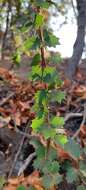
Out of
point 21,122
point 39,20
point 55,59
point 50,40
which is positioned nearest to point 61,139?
point 55,59

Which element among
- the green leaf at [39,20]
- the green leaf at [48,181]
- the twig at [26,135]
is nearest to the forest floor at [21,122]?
the twig at [26,135]

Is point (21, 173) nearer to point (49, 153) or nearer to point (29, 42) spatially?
point (49, 153)

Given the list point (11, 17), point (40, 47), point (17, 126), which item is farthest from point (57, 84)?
point (11, 17)

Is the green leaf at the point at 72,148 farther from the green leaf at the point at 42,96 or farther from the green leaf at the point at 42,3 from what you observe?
the green leaf at the point at 42,3

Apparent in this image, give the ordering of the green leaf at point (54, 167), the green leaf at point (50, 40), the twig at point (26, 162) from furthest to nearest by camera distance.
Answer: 1. the twig at point (26, 162)
2. the green leaf at point (54, 167)
3. the green leaf at point (50, 40)

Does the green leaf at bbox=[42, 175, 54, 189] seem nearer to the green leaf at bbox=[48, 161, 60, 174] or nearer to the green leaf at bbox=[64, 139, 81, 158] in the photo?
the green leaf at bbox=[48, 161, 60, 174]

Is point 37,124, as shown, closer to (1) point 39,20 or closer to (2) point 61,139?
(2) point 61,139
